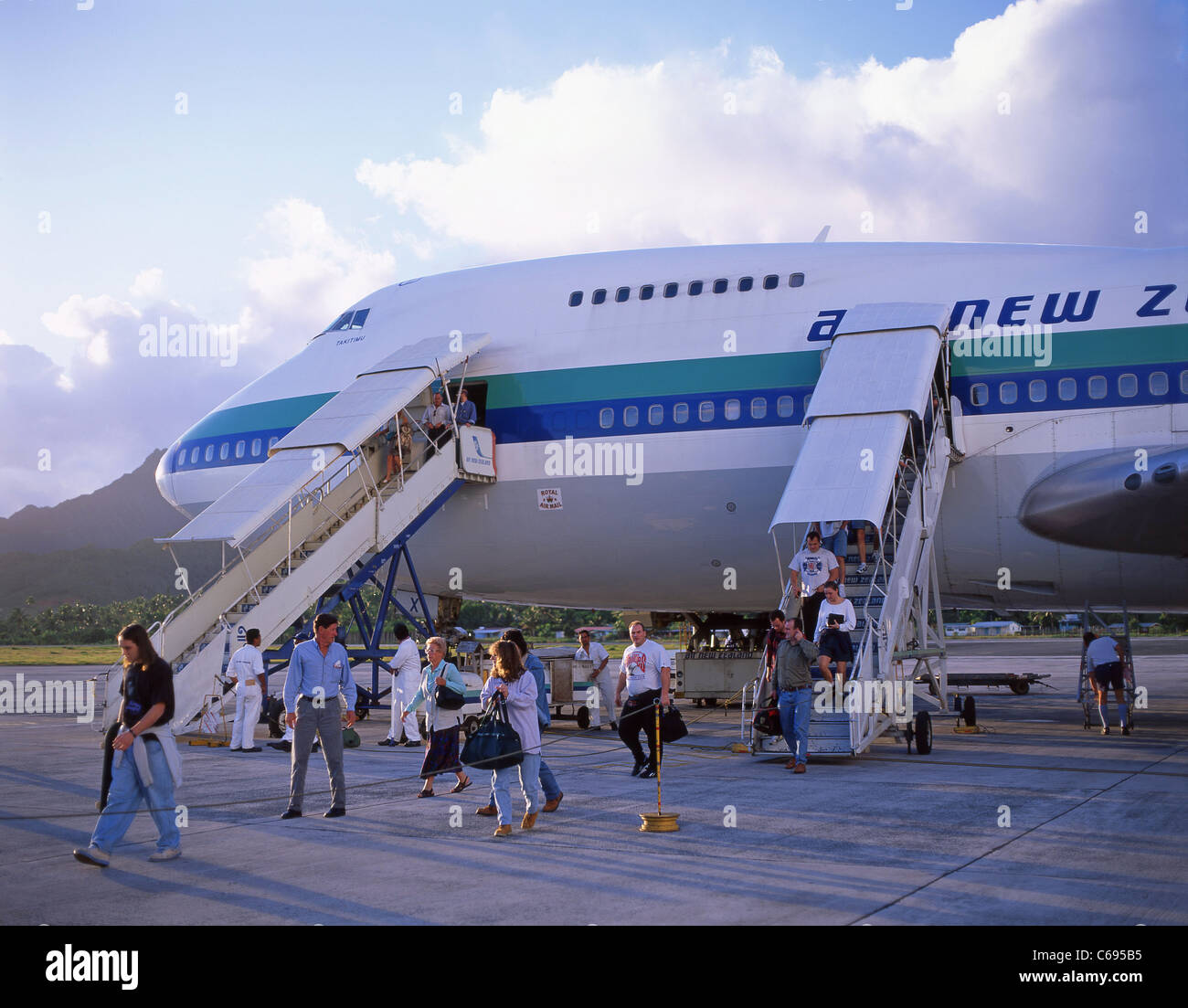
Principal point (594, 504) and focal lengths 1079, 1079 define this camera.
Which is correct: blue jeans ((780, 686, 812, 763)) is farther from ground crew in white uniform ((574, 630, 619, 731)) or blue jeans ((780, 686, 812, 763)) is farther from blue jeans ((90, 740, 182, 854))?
blue jeans ((90, 740, 182, 854))

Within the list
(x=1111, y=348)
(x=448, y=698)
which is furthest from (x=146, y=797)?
(x=1111, y=348)

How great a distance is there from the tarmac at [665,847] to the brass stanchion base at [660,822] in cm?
9

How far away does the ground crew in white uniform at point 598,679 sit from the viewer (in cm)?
1636

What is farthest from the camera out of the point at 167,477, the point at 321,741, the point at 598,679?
the point at 167,477

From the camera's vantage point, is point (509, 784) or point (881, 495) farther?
point (881, 495)

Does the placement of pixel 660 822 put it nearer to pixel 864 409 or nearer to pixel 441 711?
pixel 441 711

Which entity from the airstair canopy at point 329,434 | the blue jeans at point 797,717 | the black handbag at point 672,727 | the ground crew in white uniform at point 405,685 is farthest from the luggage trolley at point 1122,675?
the airstair canopy at point 329,434

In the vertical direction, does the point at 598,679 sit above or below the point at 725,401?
below

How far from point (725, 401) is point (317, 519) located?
7041 mm

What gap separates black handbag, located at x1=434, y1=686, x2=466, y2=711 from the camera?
10102mm

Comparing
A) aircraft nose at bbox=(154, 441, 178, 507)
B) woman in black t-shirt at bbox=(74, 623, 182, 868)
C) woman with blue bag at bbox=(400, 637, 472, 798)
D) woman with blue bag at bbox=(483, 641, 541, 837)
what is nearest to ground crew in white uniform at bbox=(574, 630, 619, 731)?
woman with blue bag at bbox=(400, 637, 472, 798)

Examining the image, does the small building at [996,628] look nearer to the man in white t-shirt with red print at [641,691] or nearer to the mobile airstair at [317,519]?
the mobile airstair at [317,519]

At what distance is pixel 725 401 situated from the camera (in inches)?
683
